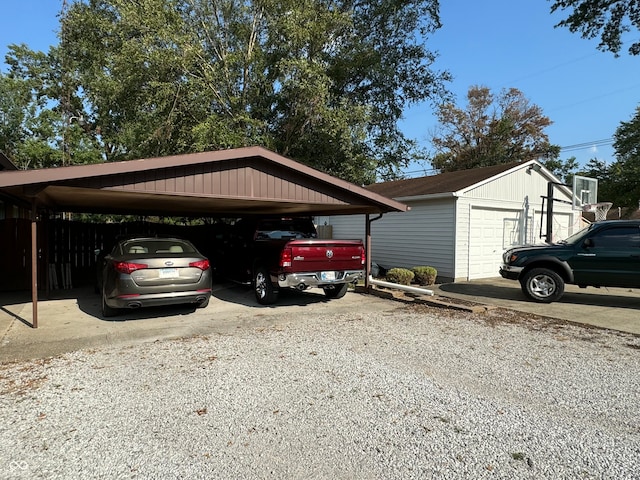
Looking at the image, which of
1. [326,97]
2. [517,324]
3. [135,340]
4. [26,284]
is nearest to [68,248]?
[26,284]

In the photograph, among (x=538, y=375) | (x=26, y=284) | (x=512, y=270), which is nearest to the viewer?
(x=538, y=375)

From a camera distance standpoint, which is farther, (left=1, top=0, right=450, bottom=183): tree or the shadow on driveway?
(left=1, top=0, right=450, bottom=183): tree

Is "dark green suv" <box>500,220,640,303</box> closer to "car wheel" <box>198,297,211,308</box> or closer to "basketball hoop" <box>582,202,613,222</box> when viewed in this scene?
"basketball hoop" <box>582,202,613,222</box>

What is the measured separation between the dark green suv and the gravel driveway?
2.94 meters

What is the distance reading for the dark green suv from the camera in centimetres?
834

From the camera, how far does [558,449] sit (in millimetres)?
3014

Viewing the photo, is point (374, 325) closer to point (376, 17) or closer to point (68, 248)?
point (68, 248)

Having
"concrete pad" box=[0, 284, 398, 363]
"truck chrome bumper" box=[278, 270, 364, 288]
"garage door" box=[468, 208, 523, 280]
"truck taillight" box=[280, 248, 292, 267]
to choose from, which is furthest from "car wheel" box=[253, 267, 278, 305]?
"garage door" box=[468, 208, 523, 280]

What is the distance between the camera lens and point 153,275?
6.77m

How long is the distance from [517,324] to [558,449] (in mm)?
4363

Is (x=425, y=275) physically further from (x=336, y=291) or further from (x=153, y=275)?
(x=153, y=275)

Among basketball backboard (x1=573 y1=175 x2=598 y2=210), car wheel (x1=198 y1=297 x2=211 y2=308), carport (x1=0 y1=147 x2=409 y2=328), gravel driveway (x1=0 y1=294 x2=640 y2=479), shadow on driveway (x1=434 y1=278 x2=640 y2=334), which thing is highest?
basketball backboard (x1=573 y1=175 x2=598 y2=210)

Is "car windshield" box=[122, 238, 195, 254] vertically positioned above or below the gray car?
above

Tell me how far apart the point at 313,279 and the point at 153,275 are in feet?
9.54
